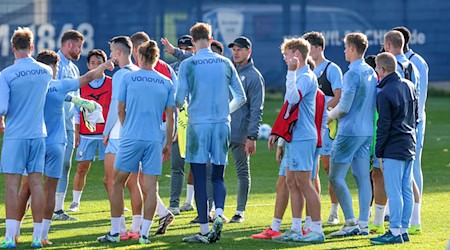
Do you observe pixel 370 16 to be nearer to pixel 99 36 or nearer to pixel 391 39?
pixel 99 36

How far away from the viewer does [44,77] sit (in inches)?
421

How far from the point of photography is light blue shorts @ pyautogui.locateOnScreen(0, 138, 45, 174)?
422 inches

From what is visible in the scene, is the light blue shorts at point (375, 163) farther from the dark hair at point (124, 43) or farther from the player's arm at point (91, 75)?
the player's arm at point (91, 75)

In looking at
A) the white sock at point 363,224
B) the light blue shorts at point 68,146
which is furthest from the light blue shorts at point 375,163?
the light blue shorts at point 68,146

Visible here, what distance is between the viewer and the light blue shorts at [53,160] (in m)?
11.0

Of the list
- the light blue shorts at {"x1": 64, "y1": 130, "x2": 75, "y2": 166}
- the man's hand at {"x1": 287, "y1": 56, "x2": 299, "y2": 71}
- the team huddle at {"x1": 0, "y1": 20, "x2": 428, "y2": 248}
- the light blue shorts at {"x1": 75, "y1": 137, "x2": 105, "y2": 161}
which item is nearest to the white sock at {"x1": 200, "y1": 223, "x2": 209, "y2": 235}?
the team huddle at {"x1": 0, "y1": 20, "x2": 428, "y2": 248}

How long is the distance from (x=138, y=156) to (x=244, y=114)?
2.54 m

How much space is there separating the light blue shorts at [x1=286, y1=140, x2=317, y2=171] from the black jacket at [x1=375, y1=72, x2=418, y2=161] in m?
0.64

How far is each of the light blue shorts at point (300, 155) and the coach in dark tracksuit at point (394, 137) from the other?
644 mm

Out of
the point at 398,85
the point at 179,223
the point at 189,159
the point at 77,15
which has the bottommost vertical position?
the point at 179,223

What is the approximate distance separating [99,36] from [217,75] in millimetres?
21714

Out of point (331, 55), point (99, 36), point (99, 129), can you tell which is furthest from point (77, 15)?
point (99, 129)

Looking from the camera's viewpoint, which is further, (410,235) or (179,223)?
(179,223)

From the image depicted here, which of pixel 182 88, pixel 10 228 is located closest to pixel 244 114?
pixel 182 88
